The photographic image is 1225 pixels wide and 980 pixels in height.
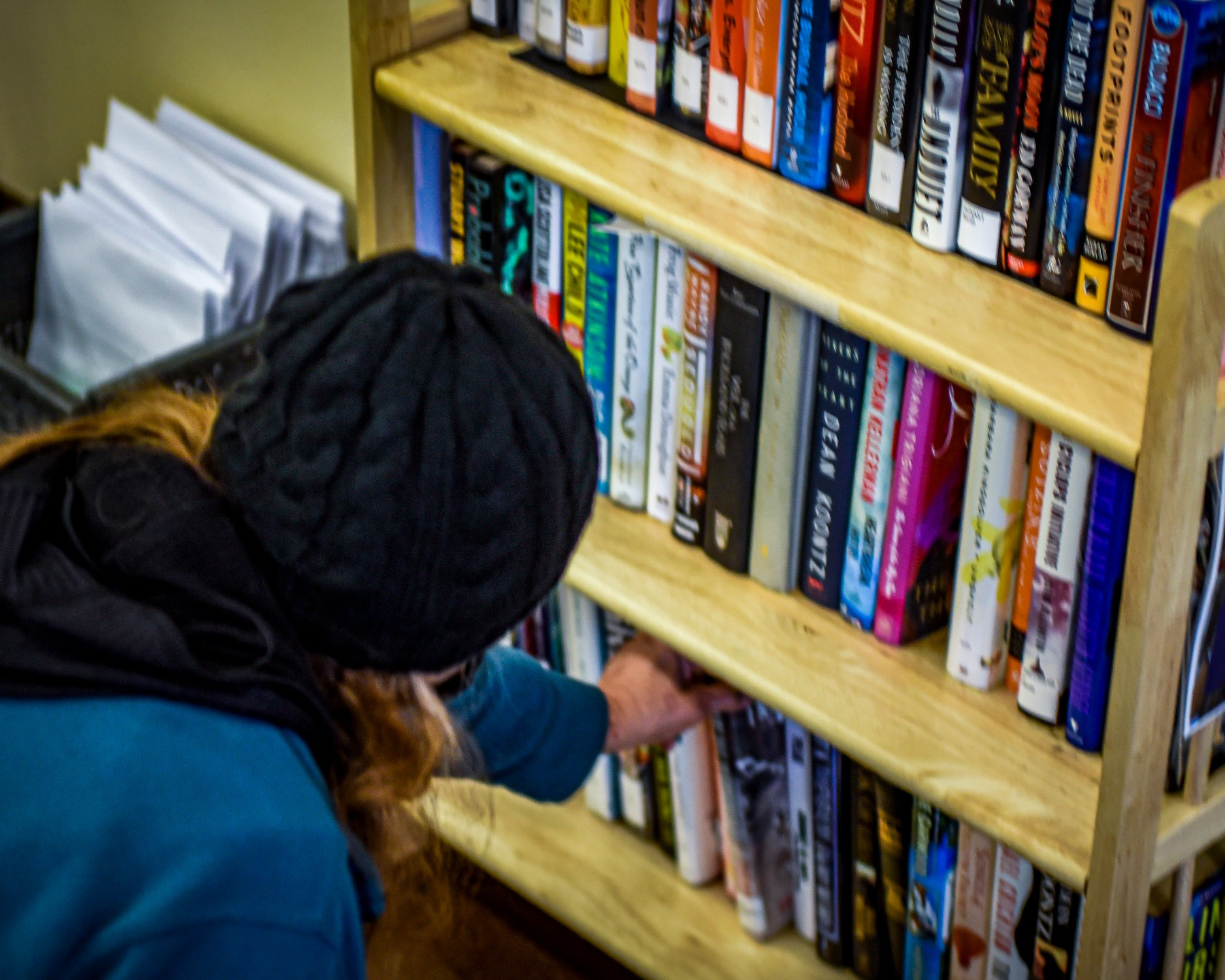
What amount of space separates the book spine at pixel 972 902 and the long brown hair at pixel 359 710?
421 mm

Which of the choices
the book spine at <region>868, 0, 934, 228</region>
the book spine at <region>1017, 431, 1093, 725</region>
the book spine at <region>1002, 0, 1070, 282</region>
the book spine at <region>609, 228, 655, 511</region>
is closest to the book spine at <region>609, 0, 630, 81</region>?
the book spine at <region>609, 228, 655, 511</region>

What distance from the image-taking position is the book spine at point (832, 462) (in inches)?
42.9

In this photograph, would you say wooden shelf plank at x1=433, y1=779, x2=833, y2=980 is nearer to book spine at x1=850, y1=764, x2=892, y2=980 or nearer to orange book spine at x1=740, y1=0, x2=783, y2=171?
book spine at x1=850, y1=764, x2=892, y2=980

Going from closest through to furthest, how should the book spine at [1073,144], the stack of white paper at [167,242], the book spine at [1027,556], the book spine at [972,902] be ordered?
the book spine at [1073,144], the book spine at [1027,556], the book spine at [972,902], the stack of white paper at [167,242]

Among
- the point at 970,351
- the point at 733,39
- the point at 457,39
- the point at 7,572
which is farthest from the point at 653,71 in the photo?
the point at 7,572

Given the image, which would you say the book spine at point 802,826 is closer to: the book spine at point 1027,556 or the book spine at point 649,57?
the book spine at point 1027,556

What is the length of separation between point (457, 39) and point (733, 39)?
29 centimetres

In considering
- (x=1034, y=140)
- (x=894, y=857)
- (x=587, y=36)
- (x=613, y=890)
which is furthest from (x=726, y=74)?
(x=613, y=890)

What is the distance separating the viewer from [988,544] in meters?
1.07

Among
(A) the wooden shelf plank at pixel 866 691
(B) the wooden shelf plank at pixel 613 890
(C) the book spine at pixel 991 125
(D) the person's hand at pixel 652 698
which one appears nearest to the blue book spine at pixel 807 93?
(C) the book spine at pixel 991 125

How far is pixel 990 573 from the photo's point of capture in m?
1.08

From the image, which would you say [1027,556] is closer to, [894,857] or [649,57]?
[894,857]

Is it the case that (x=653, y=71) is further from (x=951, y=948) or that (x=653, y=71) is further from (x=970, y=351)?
(x=951, y=948)

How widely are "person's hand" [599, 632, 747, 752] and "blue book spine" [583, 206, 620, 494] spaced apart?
15cm
